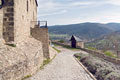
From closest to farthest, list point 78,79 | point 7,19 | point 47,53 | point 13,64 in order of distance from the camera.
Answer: point 13,64 < point 78,79 < point 7,19 < point 47,53

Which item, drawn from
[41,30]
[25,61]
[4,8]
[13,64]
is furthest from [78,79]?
[41,30]

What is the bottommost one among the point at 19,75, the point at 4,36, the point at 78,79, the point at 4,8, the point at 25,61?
the point at 78,79

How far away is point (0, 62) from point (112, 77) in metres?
6.79

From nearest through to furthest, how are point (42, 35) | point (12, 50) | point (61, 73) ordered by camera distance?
point (12, 50) → point (61, 73) → point (42, 35)

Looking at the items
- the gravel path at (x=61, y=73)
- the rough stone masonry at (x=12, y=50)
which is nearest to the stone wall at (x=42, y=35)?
the gravel path at (x=61, y=73)

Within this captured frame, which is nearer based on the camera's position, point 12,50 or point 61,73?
point 12,50

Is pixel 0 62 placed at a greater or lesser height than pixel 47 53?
greater

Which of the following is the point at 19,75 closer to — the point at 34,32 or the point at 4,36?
the point at 4,36

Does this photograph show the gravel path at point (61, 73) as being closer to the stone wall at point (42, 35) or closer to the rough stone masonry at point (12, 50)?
the rough stone masonry at point (12, 50)

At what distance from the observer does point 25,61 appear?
949 cm

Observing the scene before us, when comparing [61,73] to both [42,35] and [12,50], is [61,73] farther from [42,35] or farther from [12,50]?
[42,35]

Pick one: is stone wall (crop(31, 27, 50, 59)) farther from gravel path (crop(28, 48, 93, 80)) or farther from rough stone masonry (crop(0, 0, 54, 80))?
rough stone masonry (crop(0, 0, 54, 80))

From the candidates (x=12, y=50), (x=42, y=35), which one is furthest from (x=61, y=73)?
(x=42, y=35)

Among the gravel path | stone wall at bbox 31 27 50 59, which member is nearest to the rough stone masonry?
the gravel path
